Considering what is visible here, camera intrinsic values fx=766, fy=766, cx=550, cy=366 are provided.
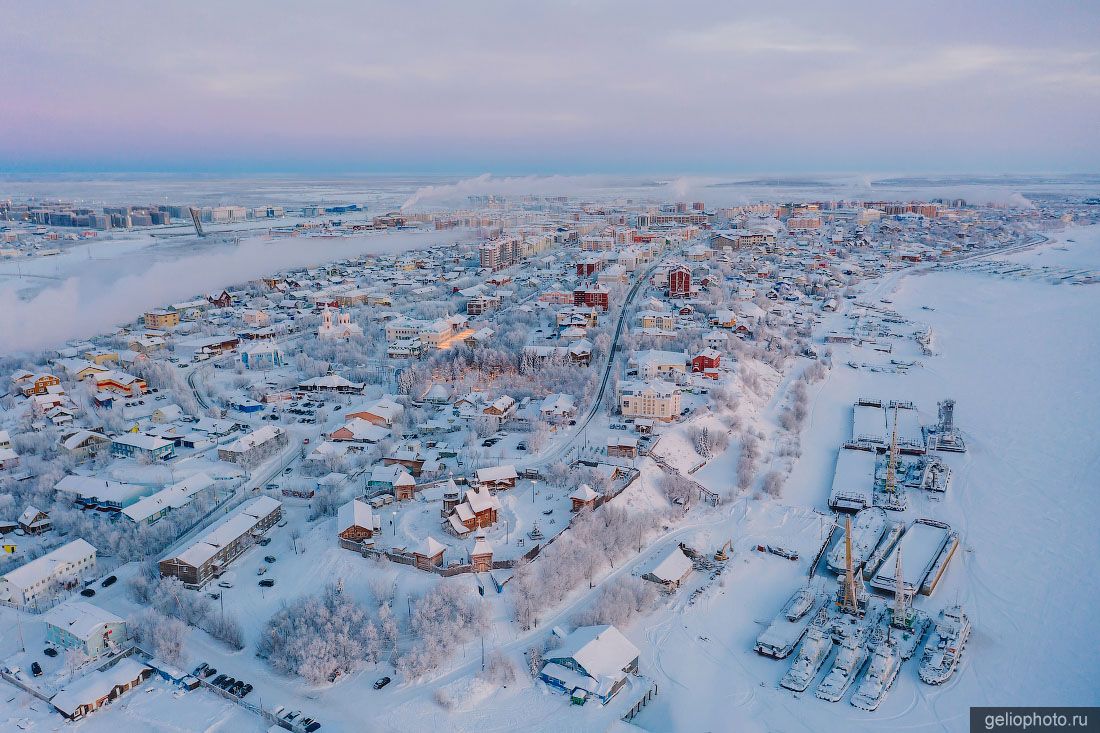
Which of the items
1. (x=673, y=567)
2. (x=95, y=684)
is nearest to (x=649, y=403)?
(x=673, y=567)

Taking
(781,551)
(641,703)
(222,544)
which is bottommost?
→ (641,703)

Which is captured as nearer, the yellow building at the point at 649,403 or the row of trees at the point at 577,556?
the row of trees at the point at 577,556

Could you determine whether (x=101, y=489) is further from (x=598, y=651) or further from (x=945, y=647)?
(x=945, y=647)

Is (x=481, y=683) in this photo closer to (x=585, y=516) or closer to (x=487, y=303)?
(x=585, y=516)

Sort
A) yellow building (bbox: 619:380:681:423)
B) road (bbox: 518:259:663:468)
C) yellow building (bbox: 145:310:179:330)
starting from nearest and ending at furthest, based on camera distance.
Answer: road (bbox: 518:259:663:468)
yellow building (bbox: 619:380:681:423)
yellow building (bbox: 145:310:179:330)

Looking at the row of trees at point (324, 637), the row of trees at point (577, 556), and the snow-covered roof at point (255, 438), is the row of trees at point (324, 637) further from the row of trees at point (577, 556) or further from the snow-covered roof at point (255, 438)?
the snow-covered roof at point (255, 438)

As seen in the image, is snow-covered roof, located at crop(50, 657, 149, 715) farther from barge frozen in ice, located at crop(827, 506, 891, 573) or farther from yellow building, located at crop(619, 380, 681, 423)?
yellow building, located at crop(619, 380, 681, 423)

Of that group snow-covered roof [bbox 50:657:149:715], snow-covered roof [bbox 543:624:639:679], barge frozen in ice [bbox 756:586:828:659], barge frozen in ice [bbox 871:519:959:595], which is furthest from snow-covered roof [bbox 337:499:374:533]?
barge frozen in ice [bbox 871:519:959:595]

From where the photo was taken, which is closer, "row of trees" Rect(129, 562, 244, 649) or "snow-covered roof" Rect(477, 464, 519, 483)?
"row of trees" Rect(129, 562, 244, 649)

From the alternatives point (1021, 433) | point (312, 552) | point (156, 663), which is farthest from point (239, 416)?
point (1021, 433)

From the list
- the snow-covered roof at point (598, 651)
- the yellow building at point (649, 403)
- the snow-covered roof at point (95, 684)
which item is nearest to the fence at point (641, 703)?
the snow-covered roof at point (598, 651)

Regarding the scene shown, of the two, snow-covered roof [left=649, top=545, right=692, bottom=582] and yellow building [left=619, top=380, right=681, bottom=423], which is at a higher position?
yellow building [left=619, top=380, right=681, bottom=423]
